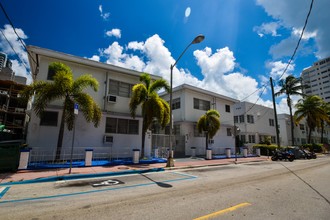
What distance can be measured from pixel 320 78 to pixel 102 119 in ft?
446

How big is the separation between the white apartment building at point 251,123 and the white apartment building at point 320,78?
304 feet

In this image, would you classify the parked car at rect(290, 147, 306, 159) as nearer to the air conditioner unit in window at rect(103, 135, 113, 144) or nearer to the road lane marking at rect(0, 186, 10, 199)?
the air conditioner unit in window at rect(103, 135, 113, 144)

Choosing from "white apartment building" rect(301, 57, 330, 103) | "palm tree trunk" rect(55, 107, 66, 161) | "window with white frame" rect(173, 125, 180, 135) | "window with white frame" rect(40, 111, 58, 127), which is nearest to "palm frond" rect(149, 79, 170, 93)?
"palm tree trunk" rect(55, 107, 66, 161)

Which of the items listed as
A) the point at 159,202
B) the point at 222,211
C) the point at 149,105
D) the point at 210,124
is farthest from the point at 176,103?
the point at 222,211

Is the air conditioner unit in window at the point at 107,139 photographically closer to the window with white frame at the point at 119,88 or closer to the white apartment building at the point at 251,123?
the window with white frame at the point at 119,88

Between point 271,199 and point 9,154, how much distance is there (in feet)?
36.9

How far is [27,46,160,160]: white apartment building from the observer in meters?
12.5

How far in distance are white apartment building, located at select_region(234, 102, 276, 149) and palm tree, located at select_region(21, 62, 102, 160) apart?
2467cm

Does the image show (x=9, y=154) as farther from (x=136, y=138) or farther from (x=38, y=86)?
(x=136, y=138)

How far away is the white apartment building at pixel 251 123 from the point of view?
98.3 feet

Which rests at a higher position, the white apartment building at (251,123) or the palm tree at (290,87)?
the palm tree at (290,87)

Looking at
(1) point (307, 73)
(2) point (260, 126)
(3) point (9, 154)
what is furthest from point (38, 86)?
(1) point (307, 73)

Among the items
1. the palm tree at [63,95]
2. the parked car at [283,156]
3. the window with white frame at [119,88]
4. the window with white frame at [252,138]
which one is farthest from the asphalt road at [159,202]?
the window with white frame at [252,138]

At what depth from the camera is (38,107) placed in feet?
34.9
